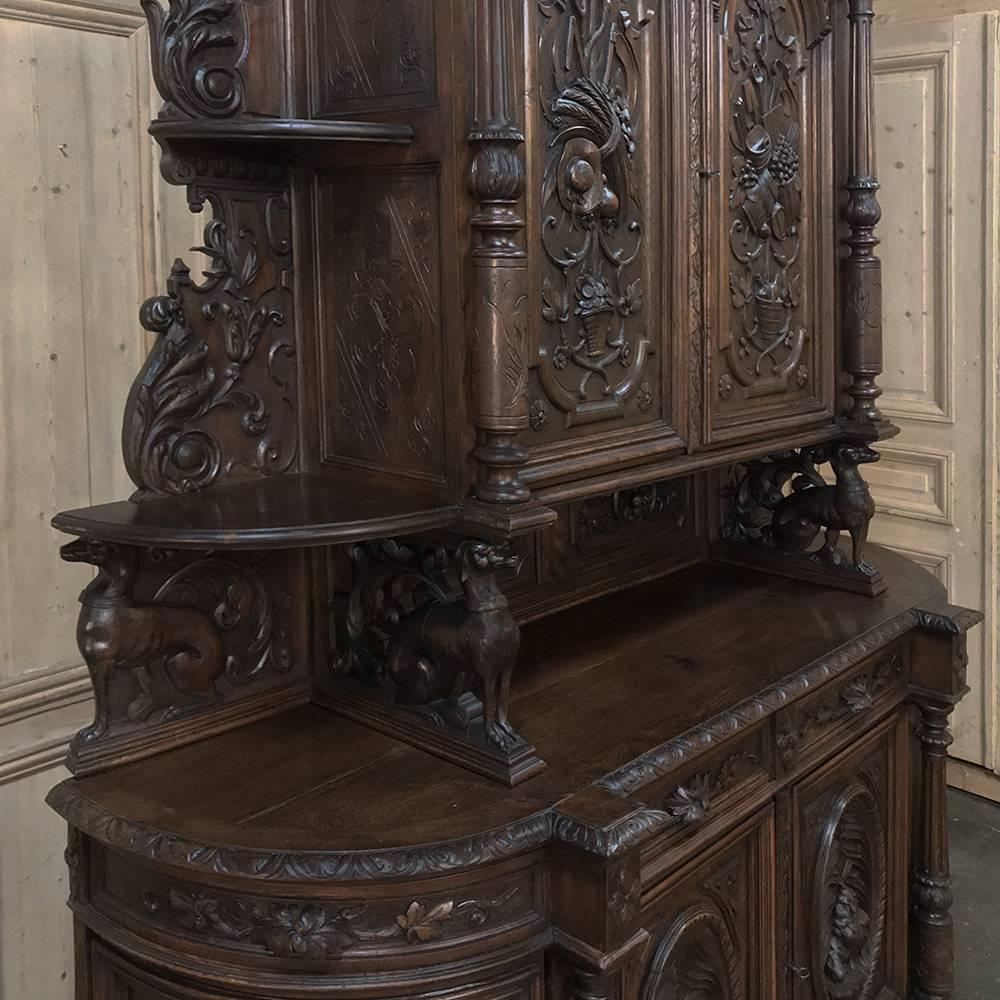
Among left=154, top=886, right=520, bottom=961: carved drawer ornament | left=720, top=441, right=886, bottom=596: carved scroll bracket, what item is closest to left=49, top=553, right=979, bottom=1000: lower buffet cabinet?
left=154, top=886, right=520, bottom=961: carved drawer ornament

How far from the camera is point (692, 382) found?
197cm

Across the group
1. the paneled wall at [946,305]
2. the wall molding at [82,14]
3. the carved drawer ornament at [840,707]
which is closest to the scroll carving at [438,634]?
the carved drawer ornament at [840,707]

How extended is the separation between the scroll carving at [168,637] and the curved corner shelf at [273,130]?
559 millimetres

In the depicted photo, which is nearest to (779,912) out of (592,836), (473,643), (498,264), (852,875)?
(852,875)

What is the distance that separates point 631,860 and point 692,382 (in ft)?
2.76

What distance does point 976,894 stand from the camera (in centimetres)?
310

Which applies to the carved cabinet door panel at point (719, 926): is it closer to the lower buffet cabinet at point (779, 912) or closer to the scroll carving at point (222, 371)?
the lower buffet cabinet at point (779, 912)

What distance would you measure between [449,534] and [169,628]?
16.9 inches

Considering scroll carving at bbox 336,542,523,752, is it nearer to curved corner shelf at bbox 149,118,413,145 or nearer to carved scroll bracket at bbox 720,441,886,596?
curved corner shelf at bbox 149,118,413,145

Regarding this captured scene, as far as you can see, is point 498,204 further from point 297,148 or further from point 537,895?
point 537,895

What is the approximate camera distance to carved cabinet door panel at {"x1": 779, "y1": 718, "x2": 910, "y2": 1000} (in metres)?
2.08

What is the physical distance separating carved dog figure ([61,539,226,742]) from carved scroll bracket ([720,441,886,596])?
1.37 m

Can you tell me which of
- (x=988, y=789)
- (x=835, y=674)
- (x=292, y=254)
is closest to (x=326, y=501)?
(x=292, y=254)

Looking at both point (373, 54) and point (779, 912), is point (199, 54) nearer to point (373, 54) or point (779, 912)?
point (373, 54)
